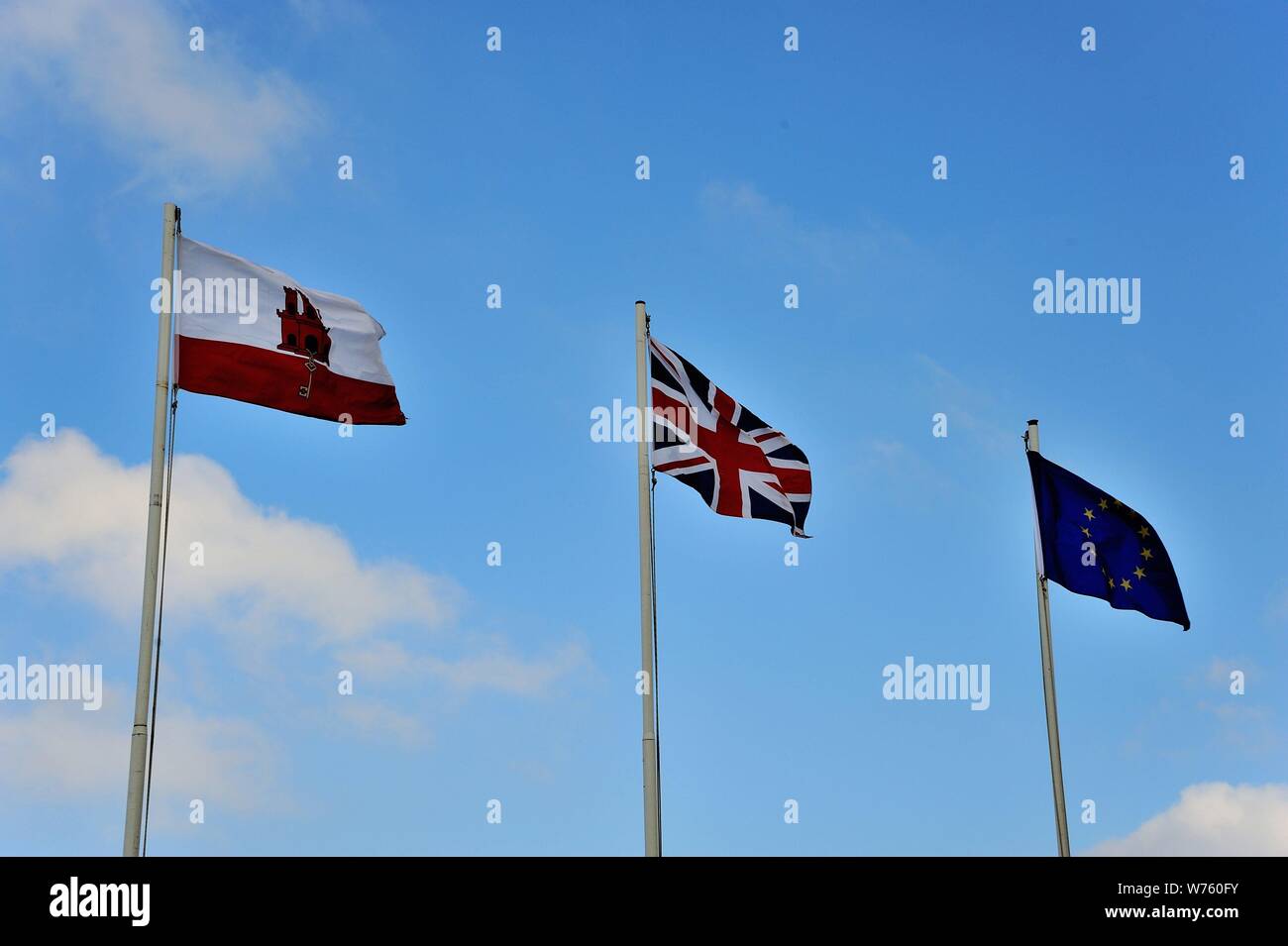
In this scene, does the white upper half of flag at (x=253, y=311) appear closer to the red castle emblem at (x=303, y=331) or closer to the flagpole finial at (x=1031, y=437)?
the red castle emblem at (x=303, y=331)

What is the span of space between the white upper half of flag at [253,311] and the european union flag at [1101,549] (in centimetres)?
1180

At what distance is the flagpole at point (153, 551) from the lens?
18016 millimetres

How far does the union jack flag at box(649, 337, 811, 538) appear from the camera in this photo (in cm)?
2414

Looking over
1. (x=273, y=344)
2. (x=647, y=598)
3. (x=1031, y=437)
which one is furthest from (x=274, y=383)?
(x=1031, y=437)

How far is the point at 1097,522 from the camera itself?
89.6 feet

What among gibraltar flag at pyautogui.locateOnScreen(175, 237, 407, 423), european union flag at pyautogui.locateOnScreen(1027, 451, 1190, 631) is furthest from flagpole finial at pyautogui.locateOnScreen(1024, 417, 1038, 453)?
gibraltar flag at pyautogui.locateOnScreen(175, 237, 407, 423)

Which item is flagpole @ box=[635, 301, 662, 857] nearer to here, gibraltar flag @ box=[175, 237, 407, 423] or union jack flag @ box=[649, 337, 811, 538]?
union jack flag @ box=[649, 337, 811, 538]

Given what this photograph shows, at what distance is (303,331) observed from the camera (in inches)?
838

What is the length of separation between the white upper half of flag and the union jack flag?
14.7ft

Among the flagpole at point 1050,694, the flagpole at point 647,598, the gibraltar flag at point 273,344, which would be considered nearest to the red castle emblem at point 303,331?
the gibraltar flag at point 273,344
